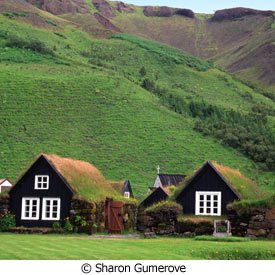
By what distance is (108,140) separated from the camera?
87.2m

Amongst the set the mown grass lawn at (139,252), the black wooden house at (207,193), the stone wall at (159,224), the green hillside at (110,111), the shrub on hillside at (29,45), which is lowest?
the mown grass lawn at (139,252)

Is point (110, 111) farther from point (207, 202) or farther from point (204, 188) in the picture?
point (207, 202)

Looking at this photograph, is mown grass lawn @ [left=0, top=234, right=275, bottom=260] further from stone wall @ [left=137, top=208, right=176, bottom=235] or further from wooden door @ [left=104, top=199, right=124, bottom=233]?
wooden door @ [left=104, top=199, right=124, bottom=233]

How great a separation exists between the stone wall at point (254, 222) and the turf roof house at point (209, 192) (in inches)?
113

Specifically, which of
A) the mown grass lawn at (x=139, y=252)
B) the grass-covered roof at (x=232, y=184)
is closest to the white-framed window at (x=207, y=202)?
the grass-covered roof at (x=232, y=184)

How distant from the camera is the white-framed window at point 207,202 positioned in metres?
42.0

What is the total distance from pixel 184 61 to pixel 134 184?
88370 millimetres

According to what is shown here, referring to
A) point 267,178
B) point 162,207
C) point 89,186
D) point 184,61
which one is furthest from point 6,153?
point 184,61

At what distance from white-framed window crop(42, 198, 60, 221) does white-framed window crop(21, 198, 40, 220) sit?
1.58 feet

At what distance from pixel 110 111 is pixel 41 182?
52747 millimetres

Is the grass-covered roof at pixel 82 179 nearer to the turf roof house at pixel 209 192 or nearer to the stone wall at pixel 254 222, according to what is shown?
the turf roof house at pixel 209 192

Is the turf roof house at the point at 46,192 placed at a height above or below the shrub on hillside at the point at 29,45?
below

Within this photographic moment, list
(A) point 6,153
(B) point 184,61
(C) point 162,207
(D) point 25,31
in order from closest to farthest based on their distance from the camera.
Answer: (C) point 162,207, (A) point 6,153, (D) point 25,31, (B) point 184,61

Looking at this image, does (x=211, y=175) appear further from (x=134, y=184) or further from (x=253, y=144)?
(x=253, y=144)
